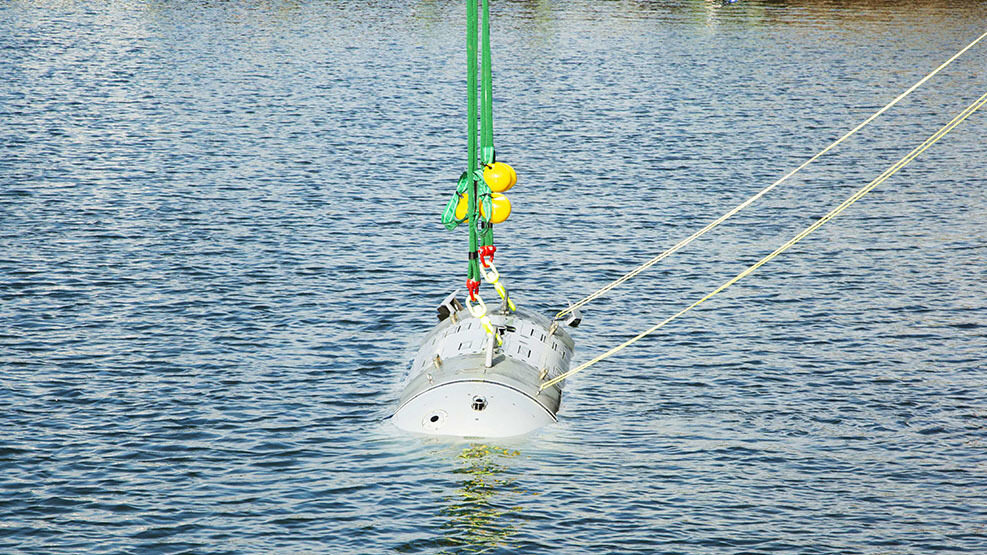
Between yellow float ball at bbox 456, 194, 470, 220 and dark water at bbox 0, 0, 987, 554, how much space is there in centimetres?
568

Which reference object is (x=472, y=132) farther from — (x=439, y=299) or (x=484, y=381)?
(x=439, y=299)

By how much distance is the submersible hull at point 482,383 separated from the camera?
34.1m

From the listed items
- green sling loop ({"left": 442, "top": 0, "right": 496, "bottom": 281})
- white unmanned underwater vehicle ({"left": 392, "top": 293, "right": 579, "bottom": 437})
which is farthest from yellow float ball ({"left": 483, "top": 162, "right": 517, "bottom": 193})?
white unmanned underwater vehicle ({"left": 392, "top": 293, "right": 579, "bottom": 437})

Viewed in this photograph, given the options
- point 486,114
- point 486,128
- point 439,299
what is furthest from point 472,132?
point 439,299

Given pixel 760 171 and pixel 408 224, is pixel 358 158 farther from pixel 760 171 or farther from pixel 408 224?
pixel 760 171

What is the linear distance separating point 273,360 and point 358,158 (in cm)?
3470

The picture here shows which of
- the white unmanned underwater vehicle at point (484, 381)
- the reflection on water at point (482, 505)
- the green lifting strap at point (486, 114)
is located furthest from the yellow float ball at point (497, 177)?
the reflection on water at point (482, 505)

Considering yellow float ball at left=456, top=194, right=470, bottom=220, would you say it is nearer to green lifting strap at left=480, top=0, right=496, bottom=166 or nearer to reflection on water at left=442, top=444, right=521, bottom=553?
green lifting strap at left=480, top=0, right=496, bottom=166

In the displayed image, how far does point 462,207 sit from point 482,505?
10.9 metres

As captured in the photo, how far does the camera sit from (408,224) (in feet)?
200

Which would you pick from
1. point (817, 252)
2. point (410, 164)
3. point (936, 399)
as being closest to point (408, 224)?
point (410, 164)

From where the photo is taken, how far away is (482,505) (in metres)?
31.3

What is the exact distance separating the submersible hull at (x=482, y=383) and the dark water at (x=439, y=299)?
725 millimetres

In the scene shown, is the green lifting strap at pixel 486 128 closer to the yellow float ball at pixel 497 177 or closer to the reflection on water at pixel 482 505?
the yellow float ball at pixel 497 177
